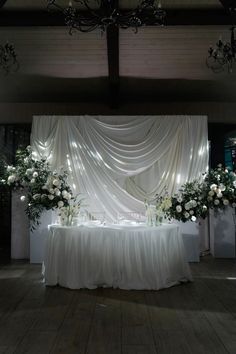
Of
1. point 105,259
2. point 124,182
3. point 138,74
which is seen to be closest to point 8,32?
point 138,74

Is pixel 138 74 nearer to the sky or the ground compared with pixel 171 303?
nearer to the sky

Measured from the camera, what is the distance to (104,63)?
7035 millimetres

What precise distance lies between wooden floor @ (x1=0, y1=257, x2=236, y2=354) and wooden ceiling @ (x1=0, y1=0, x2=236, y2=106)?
3785mm

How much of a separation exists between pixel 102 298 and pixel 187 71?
176 inches

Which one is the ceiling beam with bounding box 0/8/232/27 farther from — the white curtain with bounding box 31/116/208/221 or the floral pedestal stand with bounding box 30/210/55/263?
the floral pedestal stand with bounding box 30/210/55/263

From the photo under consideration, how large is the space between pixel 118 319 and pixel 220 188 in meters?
3.06

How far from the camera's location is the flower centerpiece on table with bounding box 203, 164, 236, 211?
6121mm

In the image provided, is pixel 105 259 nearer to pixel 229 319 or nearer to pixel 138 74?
pixel 229 319

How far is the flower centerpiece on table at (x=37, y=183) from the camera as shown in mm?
5738

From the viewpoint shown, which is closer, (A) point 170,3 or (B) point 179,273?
(B) point 179,273

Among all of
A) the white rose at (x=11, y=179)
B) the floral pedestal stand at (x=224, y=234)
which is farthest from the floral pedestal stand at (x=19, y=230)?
the floral pedestal stand at (x=224, y=234)

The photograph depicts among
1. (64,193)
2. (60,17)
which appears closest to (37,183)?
(64,193)

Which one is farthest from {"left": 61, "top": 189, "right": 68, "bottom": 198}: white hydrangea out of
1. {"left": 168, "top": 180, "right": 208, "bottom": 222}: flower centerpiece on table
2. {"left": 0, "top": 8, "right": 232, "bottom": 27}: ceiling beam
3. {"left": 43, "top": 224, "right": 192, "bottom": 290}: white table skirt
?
{"left": 0, "top": 8, "right": 232, "bottom": 27}: ceiling beam

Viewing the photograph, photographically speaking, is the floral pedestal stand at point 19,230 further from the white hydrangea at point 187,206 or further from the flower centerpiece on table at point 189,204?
the white hydrangea at point 187,206
